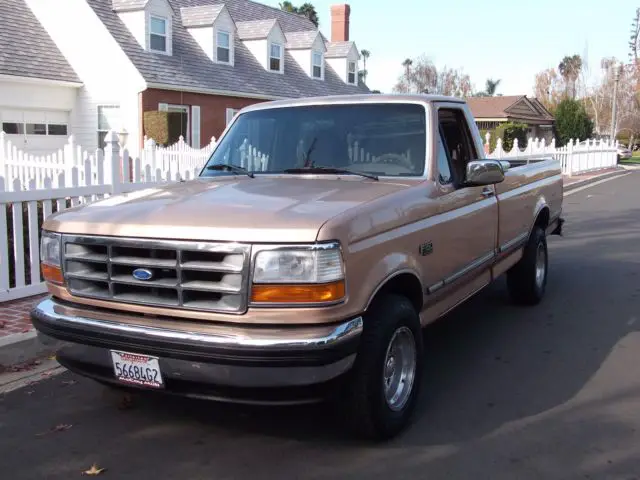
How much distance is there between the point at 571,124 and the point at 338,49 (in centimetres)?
1914

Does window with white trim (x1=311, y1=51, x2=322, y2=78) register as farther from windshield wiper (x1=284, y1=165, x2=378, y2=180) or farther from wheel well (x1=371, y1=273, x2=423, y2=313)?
wheel well (x1=371, y1=273, x2=423, y2=313)

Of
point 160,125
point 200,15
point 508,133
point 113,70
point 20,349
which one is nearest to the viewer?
point 20,349

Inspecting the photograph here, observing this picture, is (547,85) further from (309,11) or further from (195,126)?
(195,126)

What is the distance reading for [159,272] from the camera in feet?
12.0

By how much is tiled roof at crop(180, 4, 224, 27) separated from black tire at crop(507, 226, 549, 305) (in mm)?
21050

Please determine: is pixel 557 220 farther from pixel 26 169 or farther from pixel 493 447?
pixel 26 169

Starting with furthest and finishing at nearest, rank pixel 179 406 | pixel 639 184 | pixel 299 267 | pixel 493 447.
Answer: pixel 639 184 < pixel 179 406 < pixel 493 447 < pixel 299 267

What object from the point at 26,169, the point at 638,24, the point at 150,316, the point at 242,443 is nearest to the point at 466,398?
the point at 242,443

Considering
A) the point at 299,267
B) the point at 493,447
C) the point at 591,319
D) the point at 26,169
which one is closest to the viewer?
the point at 299,267

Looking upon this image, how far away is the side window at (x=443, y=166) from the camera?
4.79 meters

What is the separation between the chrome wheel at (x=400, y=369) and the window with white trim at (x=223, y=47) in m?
23.7

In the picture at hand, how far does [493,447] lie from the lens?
3.91m

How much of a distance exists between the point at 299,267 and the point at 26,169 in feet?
32.6

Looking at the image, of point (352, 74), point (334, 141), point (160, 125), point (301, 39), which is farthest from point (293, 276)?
point (352, 74)
